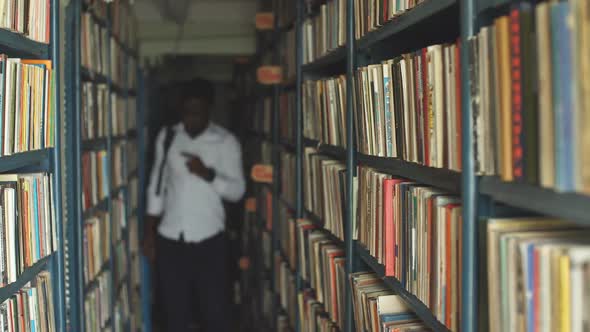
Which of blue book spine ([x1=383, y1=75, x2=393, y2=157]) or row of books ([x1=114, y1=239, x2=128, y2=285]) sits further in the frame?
row of books ([x1=114, y1=239, x2=128, y2=285])

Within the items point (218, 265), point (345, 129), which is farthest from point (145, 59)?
point (345, 129)

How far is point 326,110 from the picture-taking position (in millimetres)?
2287

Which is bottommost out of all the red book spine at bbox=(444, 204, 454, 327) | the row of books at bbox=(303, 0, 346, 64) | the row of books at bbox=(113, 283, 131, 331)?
the row of books at bbox=(113, 283, 131, 331)

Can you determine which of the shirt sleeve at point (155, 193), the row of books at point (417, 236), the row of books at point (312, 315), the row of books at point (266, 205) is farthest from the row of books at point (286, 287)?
the row of books at point (417, 236)

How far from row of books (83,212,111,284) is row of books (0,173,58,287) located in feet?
2.30

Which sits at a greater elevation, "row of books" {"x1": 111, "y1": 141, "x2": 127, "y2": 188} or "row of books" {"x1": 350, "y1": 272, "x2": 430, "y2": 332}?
"row of books" {"x1": 111, "y1": 141, "x2": 127, "y2": 188}

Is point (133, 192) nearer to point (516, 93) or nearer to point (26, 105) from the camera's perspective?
point (26, 105)

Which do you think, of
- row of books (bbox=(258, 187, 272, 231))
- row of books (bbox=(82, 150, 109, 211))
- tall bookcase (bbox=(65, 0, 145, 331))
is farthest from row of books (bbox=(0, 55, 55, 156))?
row of books (bbox=(258, 187, 272, 231))

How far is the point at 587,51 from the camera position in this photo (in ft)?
2.48

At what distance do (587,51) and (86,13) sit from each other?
97.7 inches

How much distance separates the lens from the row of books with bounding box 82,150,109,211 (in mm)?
2707

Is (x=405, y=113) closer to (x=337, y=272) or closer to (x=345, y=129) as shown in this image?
(x=345, y=129)

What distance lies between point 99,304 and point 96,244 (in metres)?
0.30

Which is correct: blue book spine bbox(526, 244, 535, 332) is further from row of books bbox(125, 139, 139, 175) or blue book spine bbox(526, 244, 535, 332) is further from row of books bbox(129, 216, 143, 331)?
row of books bbox(129, 216, 143, 331)
